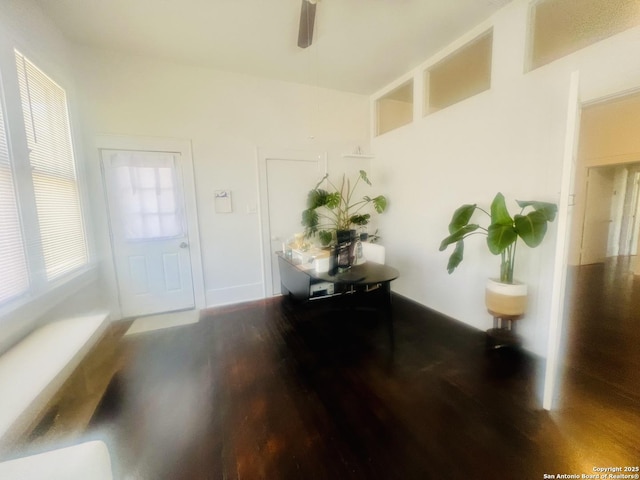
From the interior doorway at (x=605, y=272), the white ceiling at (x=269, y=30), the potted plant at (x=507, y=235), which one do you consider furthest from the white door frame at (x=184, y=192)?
the interior doorway at (x=605, y=272)

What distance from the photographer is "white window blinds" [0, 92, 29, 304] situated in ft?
4.91

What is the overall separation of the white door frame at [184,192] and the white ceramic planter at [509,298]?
331 cm

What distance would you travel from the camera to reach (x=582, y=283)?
4.06 metres

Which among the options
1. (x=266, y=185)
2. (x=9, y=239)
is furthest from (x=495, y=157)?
(x=9, y=239)

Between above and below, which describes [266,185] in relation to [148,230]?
above

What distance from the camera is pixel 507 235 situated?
6.31 feet

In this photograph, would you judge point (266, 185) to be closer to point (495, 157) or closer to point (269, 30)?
point (269, 30)

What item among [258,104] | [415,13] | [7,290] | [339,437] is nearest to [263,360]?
[339,437]

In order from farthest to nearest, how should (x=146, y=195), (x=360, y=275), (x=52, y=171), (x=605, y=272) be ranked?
1. (x=605, y=272)
2. (x=146, y=195)
3. (x=360, y=275)
4. (x=52, y=171)

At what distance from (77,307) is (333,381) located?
2.35 m

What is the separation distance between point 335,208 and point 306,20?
2351mm

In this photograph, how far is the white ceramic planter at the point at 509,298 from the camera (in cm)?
211

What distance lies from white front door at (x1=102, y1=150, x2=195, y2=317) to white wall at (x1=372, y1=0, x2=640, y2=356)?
9.87 feet

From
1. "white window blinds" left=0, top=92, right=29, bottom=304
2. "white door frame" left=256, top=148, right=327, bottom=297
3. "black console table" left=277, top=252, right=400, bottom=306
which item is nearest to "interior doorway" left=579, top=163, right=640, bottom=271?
"black console table" left=277, top=252, right=400, bottom=306
